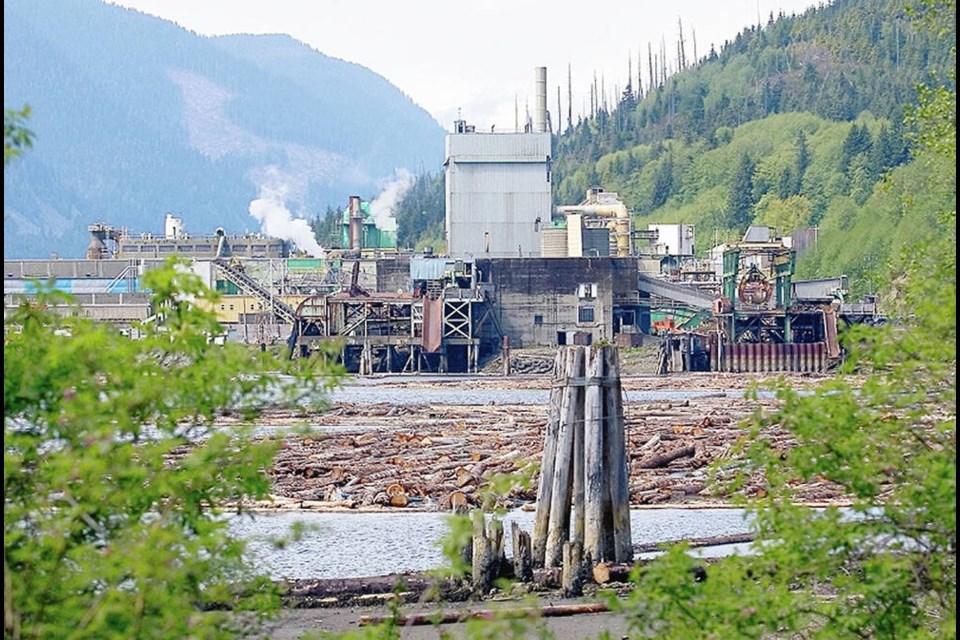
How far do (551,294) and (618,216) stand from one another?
24.5m

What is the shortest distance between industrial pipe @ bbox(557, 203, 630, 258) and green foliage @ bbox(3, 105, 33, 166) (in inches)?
4437

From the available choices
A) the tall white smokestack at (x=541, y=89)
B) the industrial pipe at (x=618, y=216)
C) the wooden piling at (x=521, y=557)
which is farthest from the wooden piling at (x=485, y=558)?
the tall white smokestack at (x=541, y=89)

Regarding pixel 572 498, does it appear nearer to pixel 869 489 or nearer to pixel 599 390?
Result: pixel 599 390

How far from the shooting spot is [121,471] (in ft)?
29.1

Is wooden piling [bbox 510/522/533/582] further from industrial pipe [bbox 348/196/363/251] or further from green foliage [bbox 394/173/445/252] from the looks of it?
green foliage [bbox 394/173/445/252]

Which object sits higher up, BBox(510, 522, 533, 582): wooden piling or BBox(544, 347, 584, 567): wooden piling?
BBox(544, 347, 584, 567): wooden piling

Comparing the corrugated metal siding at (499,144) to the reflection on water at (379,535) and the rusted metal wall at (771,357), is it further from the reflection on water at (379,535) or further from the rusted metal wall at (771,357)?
the reflection on water at (379,535)

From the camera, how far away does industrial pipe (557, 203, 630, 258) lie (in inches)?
4855

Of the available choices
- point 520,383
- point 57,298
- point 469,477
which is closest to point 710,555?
point 469,477

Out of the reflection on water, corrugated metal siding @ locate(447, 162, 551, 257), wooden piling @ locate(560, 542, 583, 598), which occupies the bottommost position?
the reflection on water

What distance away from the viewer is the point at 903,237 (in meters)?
99.8

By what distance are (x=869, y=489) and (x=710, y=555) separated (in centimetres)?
1532

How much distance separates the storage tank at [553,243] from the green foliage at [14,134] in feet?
347

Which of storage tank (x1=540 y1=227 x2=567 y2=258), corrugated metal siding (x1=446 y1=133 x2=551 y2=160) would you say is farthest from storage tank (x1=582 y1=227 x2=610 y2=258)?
corrugated metal siding (x1=446 y1=133 x2=551 y2=160)
